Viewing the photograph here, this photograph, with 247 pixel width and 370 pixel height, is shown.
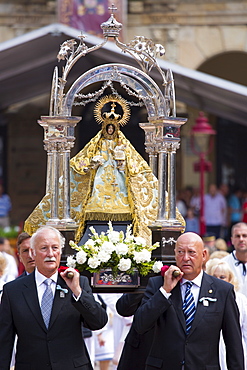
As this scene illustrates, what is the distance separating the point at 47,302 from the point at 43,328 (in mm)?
187

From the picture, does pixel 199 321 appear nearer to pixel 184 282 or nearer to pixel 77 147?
pixel 184 282

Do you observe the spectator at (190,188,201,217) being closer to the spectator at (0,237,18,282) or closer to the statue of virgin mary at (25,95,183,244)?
the spectator at (0,237,18,282)

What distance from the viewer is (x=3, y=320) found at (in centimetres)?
620

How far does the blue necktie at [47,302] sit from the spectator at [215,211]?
12.1 m

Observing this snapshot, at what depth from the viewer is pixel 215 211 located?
1845 cm

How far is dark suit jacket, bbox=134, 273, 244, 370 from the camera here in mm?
6159

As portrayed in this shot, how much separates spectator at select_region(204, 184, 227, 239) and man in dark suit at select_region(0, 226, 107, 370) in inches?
478

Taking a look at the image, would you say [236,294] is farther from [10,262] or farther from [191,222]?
[191,222]

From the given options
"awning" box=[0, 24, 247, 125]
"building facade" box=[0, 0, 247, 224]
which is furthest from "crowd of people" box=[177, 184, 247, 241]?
"awning" box=[0, 24, 247, 125]

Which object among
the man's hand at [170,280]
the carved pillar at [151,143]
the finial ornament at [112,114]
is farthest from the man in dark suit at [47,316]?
the carved pillar at [151,143]

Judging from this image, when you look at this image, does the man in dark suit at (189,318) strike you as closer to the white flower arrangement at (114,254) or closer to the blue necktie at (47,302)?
the blue necktie at (47,302)

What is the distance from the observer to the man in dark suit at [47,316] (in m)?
6.12

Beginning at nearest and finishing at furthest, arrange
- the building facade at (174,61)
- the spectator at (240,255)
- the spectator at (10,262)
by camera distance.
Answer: the spectator at (240,255), the spectator at (10,262), the building facade at (174,61)

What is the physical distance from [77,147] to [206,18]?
3.90 m
